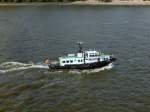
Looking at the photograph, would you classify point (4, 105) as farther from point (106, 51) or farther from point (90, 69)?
point (106, 51)

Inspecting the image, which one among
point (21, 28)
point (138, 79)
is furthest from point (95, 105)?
point (21, 28)

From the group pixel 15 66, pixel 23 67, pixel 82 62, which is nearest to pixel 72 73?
pixel 82 62

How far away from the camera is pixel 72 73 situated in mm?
100688

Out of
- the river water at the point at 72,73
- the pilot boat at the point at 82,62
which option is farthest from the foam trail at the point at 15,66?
the pilot boat at the point at 82,62

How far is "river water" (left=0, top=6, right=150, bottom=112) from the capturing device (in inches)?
3169

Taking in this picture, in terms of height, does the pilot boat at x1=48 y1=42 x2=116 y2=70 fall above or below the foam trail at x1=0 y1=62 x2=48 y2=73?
above

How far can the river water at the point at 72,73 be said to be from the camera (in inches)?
3169

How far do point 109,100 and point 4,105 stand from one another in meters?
23.6

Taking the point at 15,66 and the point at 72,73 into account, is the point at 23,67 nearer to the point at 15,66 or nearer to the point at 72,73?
the point at 15,66

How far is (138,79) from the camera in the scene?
93.9 m

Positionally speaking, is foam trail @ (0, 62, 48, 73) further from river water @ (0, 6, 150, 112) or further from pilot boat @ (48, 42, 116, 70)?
pilot boat @ (48, 42, 116, 70)

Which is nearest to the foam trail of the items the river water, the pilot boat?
the river water

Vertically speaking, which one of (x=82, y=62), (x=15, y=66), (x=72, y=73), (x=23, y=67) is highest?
(x=82, y=62)

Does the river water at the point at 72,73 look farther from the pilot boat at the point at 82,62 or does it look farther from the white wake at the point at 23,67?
the pilot boat at the point at 82,62
